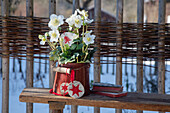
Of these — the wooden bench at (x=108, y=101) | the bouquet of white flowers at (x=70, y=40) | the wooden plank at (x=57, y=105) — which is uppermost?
the bouquet of white flowers at (x=70, y=40)

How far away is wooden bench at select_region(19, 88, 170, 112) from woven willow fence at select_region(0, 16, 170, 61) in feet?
2.08

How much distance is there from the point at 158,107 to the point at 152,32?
90 centimetres

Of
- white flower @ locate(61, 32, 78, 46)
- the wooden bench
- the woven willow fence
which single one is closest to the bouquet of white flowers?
white flower @ locate(61, 32, 78, 46)

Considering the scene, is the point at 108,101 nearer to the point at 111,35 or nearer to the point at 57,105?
the point at 57,105

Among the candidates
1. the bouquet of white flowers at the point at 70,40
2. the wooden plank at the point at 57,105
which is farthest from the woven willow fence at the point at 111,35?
the wooden plank at the point at 57,105

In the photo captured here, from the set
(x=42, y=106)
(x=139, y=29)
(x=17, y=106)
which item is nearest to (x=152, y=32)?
(x=139, y=29)

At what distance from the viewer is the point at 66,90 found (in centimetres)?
137

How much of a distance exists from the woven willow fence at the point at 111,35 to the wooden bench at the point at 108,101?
63 centimetres

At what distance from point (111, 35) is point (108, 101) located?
0.81 m

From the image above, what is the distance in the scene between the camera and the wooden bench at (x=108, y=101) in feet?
4.14

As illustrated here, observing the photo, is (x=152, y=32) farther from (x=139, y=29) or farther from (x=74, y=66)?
(x=74, y=66)

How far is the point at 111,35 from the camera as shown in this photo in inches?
77.2

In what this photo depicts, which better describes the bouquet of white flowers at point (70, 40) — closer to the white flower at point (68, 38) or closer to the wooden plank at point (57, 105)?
the white flower at point (68, 38)

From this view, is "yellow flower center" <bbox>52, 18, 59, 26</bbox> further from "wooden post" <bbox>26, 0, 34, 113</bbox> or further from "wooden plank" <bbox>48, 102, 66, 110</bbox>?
"wooden post" <bbox>26, 0, 34, 113</bbox>
